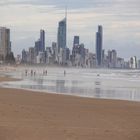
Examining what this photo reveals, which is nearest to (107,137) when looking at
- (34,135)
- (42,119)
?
(34,135)

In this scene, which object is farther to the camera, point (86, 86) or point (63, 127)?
point (86, 86)

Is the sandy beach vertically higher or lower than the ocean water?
higher

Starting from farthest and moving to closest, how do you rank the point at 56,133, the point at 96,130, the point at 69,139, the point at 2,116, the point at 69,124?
the point at 2,116 → the point at 69,124 → the point at 96,130 → the point at 56,133 → the point at 69,139

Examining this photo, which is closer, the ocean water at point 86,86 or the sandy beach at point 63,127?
the sandy beach at point 63,127

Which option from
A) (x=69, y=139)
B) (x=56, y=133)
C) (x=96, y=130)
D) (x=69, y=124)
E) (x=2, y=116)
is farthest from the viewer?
(x=2, y=116)

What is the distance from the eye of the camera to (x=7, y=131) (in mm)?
9883

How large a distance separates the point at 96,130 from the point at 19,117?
2869 millimetres

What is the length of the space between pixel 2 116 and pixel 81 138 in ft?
12.3

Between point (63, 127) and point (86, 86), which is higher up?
point (63, 127)

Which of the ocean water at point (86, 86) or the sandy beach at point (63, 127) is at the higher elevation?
the sandy beach at point (63, 127)

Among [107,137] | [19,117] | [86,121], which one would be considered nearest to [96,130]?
[107,137]

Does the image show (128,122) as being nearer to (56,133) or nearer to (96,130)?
(96,130)

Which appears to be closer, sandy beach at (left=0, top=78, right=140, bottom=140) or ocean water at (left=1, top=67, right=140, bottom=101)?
Result: sandy beach at (left=0, top=78, right=140, bottom=140)

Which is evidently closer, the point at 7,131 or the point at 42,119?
the point at 7,131
